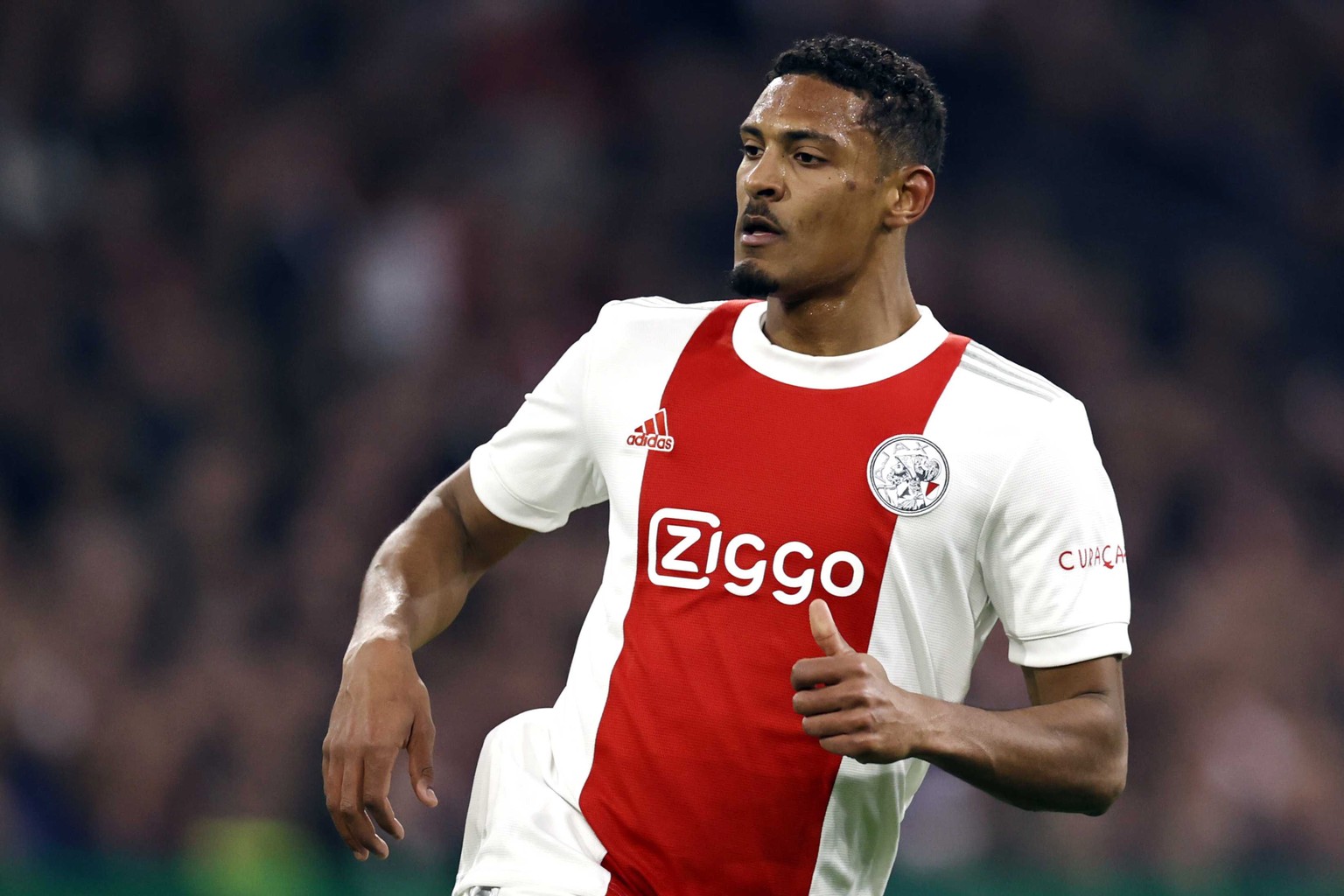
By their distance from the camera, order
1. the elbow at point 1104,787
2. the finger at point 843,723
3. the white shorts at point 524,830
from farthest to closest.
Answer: the white shorts at point 524,830 < the elbow at point 1104,787 < the finger at point 843,723

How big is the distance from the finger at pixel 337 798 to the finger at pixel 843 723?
32.5 inches

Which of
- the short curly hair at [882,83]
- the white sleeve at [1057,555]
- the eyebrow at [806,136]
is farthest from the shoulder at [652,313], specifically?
the white sleeve at [1057,555]

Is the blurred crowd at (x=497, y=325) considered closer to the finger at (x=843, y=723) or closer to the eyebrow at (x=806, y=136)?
the eyebrow at (x=806, y=136)

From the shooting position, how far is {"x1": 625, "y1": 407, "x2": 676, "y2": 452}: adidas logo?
3.17 meters

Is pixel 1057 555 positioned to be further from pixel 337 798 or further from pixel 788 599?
pixel 337 798

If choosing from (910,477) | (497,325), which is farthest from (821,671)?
(497,325)

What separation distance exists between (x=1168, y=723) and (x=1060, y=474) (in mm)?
5184

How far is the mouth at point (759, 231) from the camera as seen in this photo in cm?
320

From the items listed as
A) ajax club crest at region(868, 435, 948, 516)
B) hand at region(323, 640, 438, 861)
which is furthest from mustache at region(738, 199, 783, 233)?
hand at region(323, 640, 438, 861)

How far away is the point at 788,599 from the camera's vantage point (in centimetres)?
298

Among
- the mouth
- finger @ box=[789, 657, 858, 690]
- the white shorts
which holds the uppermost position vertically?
the mouth

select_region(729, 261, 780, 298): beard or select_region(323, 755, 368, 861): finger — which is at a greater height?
select_region(729, 261, 780, 298): beard

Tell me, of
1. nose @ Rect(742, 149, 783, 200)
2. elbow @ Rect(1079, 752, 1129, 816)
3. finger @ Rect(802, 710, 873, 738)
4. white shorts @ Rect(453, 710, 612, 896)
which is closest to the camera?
finger @ Rect(802, 710, 873, 738)

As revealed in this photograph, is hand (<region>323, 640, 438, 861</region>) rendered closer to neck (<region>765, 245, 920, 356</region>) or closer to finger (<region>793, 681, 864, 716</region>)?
finger (<region>793, 681, 864, 716</region>)
